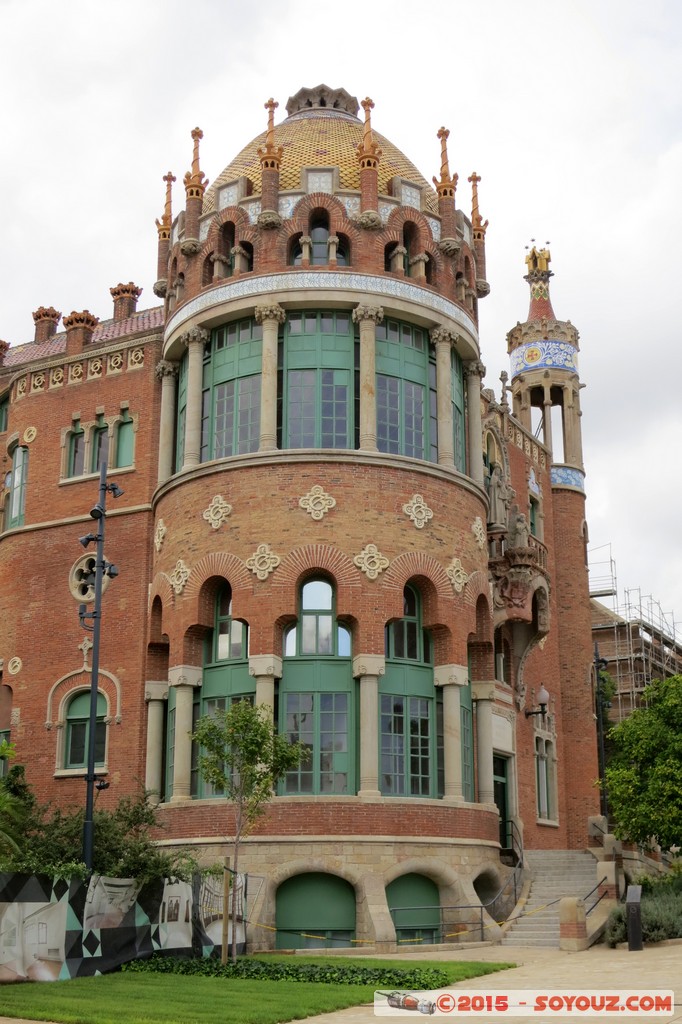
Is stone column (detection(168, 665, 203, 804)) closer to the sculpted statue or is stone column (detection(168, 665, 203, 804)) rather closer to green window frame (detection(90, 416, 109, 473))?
green window frame (detection(90, 416, 109, 473))

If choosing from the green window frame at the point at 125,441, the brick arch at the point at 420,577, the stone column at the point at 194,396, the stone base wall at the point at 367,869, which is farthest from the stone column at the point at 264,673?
the green window frame at the point at 125,441

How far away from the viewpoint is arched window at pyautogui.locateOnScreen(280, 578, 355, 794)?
89.4 ft

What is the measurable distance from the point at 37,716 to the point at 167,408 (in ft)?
28.5

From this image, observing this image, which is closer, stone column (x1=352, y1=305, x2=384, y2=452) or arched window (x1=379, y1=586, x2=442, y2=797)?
arched window (x1=379, y1=586, x2=442, y2=797)

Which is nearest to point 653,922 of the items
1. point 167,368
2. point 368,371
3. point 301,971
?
point 301,971

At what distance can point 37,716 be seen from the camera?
106 feet

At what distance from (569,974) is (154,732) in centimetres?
1325

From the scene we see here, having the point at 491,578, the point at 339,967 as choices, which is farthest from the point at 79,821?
the point at 491,578

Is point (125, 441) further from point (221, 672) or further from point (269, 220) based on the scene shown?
point (221, 672)

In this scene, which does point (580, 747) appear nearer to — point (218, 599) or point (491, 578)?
point (491, 578)

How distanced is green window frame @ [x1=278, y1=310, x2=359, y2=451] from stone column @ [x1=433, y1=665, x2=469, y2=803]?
5796 millimetres

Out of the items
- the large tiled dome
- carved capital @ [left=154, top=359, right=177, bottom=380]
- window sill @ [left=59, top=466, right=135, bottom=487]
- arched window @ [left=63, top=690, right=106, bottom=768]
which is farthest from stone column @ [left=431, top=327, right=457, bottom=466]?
arched window @ [left=63, top=690, right=106, bottom=768]

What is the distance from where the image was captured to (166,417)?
107 feet

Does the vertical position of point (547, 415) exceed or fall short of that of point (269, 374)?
it exceeds it
